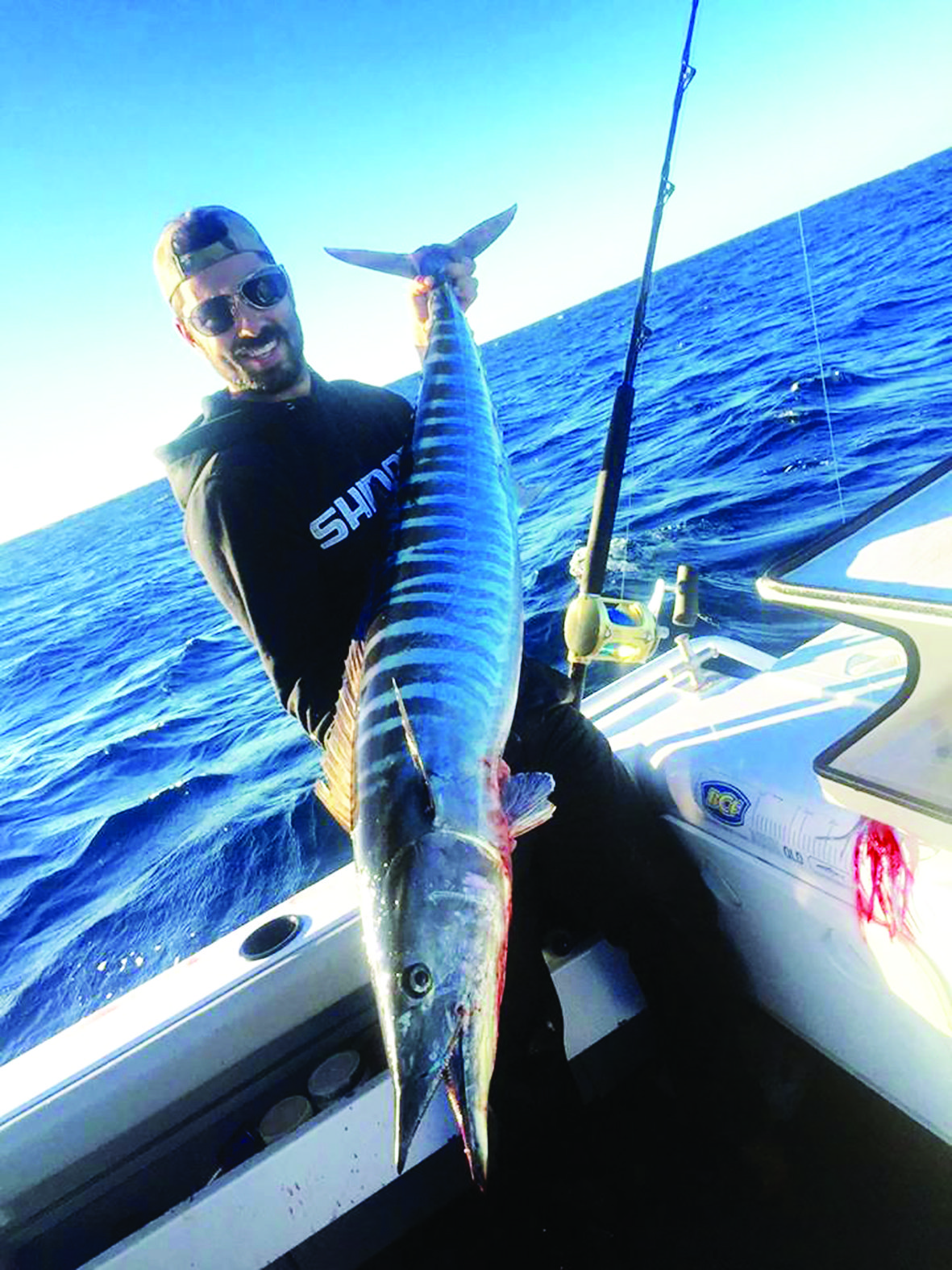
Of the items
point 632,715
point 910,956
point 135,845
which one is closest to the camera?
point 910,956

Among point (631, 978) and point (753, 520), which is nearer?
point (631, 978)

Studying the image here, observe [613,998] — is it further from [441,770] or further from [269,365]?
[269,365]

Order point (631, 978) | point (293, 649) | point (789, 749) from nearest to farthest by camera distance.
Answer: point (293, 649) → point (789, 749) → point (631, 978)

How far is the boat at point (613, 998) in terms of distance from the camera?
1.82 metres

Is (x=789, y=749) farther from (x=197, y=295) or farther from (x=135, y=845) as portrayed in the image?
(x=135, y=845)

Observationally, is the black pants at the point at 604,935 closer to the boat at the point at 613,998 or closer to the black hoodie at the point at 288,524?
the boat at the point at 613,998

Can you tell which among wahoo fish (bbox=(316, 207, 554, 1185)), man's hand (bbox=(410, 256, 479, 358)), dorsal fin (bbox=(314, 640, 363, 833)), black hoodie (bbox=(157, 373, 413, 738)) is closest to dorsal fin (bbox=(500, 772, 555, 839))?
wahoo fish (bbox=(316, 207, 554, 1185))

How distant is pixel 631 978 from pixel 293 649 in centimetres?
171

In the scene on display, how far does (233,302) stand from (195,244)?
0.65 ft

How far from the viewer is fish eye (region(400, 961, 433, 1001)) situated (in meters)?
1.33

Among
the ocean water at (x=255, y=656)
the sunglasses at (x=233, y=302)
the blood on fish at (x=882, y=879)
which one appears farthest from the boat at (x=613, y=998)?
the sunglasses at (x=233, y=302)

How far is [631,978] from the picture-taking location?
9.28ft

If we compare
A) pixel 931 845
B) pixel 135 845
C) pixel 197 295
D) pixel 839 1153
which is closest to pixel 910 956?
pixel 931 845

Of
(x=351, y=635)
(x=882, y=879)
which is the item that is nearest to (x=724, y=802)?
(x=882, y=879)
